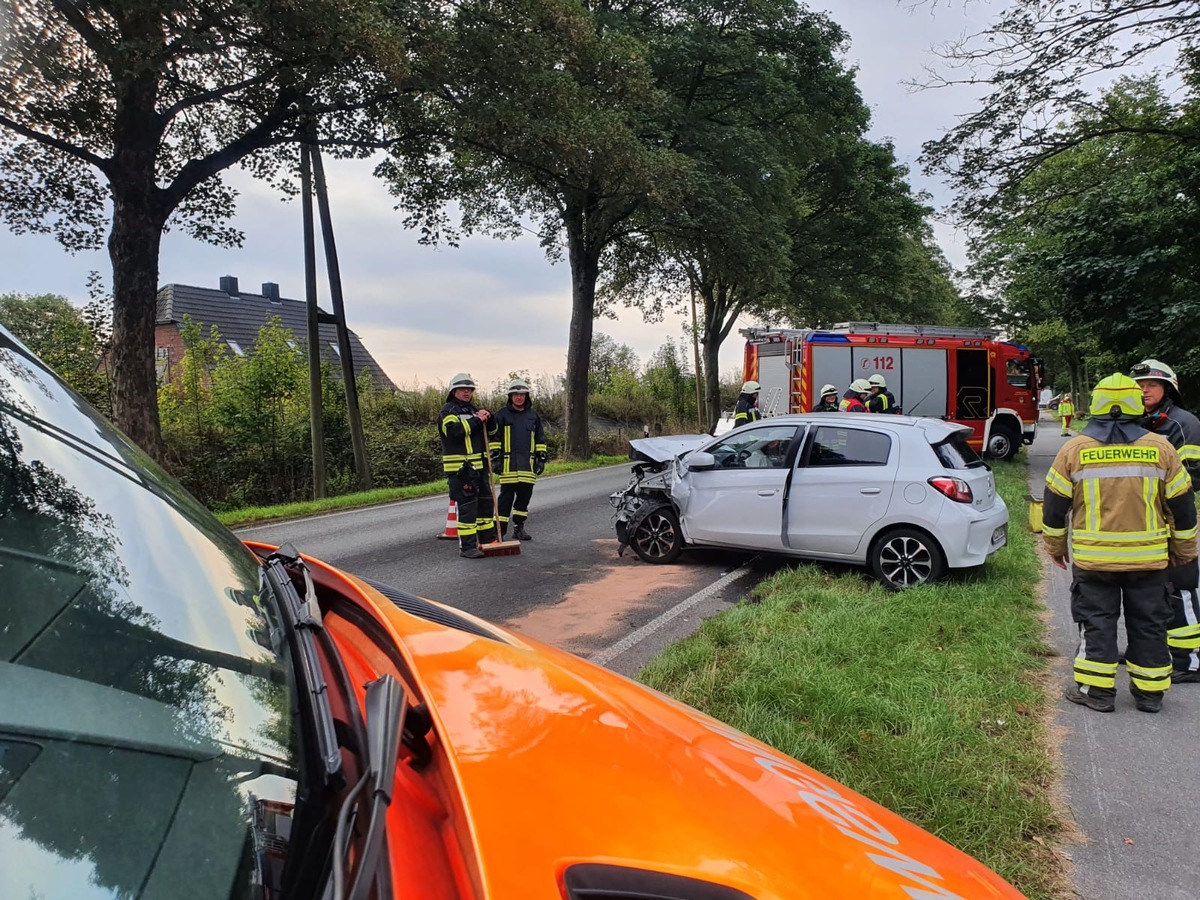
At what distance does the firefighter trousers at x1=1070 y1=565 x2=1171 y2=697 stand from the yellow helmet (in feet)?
2.84

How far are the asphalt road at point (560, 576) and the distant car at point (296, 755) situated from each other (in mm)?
3391

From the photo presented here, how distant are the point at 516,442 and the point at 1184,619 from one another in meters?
6.42

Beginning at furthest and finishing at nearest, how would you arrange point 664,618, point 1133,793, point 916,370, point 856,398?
point 916,370
point 856,398
point 664,618
point 1133,793

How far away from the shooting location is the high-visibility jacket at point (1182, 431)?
4.92 meters

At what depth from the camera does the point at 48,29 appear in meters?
9.52

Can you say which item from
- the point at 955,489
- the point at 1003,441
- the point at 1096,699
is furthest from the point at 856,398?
the point at 1003,441

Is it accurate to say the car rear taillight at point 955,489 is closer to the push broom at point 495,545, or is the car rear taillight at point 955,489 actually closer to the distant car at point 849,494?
the distant car at point 849,494

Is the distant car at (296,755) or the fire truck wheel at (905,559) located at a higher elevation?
the distant car at (296,755)

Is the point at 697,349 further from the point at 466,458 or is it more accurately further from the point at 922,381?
the point at 466,458

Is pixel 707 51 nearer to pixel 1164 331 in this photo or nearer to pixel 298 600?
pixel 1164 331

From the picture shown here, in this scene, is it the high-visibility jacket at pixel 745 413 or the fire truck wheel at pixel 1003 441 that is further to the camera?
the fire truck wheel at pixel 1003 441

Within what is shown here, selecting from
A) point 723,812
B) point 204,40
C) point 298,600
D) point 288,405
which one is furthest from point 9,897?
point 288,405

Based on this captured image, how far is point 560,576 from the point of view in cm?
759

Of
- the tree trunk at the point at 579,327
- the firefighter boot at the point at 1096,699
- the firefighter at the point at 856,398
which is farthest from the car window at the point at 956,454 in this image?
the tree trunk at the point at 579,327
